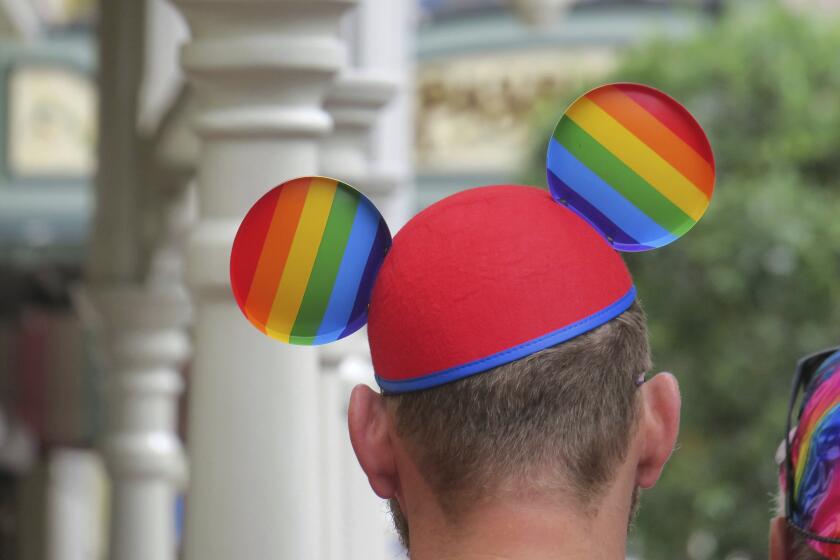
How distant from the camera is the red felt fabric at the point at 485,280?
4.89 feet

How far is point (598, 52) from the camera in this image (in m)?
16.9

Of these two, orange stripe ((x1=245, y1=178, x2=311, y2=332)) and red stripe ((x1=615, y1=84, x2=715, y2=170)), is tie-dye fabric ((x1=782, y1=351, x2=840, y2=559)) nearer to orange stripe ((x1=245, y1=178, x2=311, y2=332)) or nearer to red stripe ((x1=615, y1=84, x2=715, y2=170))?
red stripe ((x1=615, y1=84, x2=715, y2=170))

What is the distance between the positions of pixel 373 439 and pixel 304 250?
246mm

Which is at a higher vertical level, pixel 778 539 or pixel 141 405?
pixel 141 405

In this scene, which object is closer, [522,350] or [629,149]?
[522,350]

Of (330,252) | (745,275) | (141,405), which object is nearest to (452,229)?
(330,252)

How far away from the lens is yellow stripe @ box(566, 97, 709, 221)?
1719 mm

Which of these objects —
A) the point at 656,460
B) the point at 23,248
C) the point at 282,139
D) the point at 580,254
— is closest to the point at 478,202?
the point at 580,254

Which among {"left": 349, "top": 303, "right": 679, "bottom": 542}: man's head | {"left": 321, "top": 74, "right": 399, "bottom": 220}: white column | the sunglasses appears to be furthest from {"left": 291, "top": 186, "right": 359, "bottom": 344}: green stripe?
{"left": 321, "top": 74, "right": 399, "bottom": 220}: white column

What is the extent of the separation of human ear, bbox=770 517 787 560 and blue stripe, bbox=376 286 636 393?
36 cm

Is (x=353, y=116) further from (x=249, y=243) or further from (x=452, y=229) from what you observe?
(x=452, y=229)

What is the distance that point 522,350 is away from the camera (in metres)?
1.47

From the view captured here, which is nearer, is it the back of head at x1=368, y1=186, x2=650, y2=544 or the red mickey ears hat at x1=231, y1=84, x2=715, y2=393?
the back of head at x1=368, y1=186, x2=650, y2=544

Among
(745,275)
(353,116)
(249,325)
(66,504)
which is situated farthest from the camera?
(66,504)
